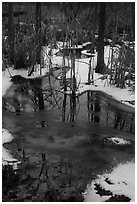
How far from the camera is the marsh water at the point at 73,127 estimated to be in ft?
12.2

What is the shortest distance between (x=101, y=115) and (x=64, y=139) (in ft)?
3.55

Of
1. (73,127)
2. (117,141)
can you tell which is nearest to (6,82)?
(73,127)

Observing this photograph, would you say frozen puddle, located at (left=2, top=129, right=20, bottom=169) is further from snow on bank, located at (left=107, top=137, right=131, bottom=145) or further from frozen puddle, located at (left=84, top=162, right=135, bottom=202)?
snow on bank, located at (left=107, top=137, right=131, bottom=145)

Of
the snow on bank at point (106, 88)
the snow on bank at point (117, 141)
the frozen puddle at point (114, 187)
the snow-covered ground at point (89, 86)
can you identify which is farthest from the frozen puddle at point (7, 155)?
the snow on bank at point (106, 88)

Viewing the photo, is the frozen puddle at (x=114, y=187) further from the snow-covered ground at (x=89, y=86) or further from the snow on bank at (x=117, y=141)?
the snow-covered ground at (x=89, y=86)

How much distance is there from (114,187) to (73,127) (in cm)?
149

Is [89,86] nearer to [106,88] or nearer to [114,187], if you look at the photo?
[106,88]

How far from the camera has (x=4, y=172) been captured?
131 inches

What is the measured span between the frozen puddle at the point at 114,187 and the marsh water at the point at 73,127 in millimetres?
102

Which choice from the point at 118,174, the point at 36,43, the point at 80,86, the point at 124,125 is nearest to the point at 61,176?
the point at 118,174

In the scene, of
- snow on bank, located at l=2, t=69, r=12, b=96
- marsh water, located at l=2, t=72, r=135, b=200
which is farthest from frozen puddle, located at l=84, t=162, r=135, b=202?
snow on bank, located at l=2, t=69, r=12, b=96

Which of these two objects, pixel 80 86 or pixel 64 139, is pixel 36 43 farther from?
pixel 64 139

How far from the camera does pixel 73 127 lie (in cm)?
455

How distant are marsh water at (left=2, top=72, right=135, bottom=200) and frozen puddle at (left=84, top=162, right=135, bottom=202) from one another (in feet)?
0.33
